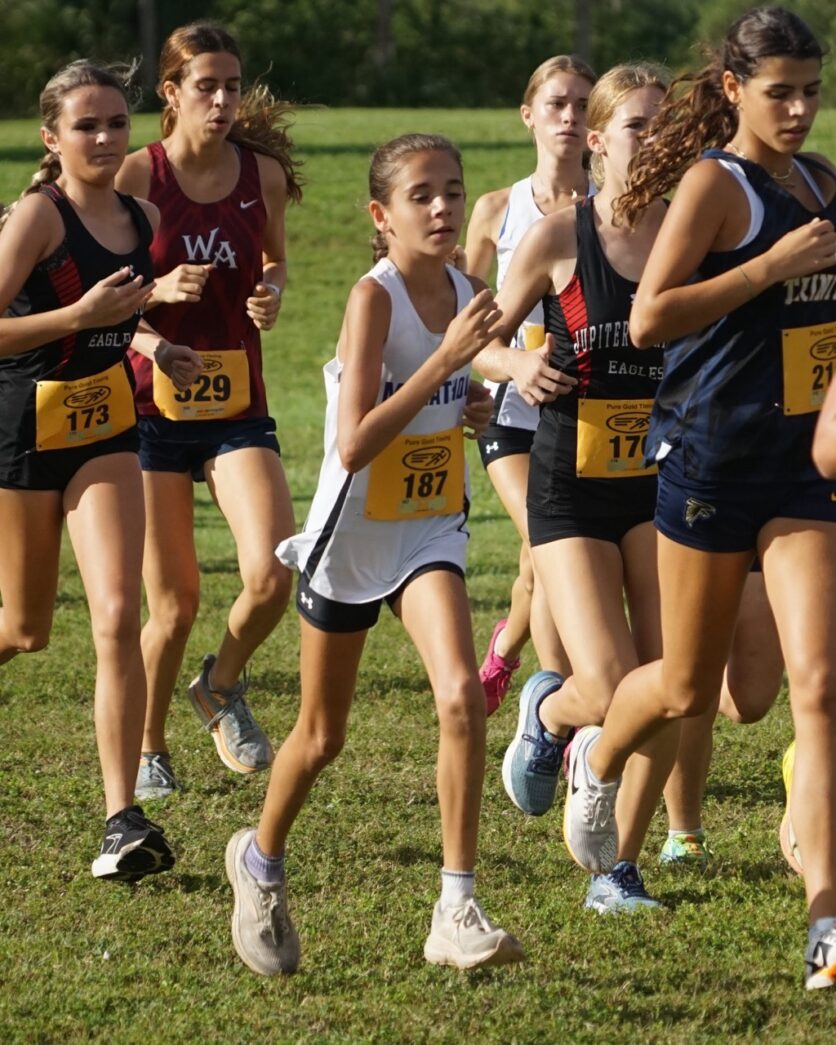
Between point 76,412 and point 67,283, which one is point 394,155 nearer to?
point 67,283

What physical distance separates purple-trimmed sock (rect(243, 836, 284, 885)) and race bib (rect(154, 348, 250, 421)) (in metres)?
2.00

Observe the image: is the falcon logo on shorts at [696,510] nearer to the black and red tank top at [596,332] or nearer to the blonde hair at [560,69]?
the black and red tank top at [596,332]

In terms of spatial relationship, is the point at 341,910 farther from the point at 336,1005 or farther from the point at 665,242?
the point at 665,242

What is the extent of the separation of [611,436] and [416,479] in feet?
2.70

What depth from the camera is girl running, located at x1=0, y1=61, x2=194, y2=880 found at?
520 cm

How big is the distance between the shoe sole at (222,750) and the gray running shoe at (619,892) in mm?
1716

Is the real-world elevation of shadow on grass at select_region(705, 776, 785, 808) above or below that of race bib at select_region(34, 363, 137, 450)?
below

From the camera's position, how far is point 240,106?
675 cm

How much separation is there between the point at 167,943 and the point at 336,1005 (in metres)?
0.65

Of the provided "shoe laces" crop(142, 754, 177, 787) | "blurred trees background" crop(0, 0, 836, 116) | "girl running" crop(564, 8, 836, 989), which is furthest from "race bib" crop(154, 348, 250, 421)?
"blurred trees background" crop(0, 0, 836, 116)

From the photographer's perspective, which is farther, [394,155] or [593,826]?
[593,826]

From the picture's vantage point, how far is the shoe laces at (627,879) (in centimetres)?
489

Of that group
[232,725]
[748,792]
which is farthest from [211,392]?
[748,792]

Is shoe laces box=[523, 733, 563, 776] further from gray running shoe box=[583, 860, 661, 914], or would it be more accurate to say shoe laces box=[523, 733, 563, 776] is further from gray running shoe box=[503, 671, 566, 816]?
gray running shoe box=[583, 860, 661, 914]
